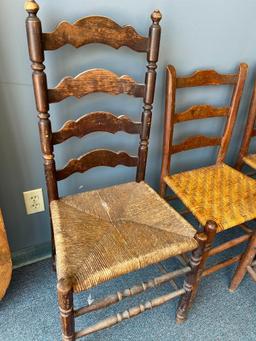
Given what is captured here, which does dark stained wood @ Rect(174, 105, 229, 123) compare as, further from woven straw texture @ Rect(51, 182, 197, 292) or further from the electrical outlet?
the electrical outlet

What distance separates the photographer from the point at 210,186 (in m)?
1.17

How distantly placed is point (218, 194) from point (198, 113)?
0.33m

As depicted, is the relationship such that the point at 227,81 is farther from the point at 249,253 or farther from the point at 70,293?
the point at 70,293

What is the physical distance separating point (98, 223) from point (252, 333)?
77 cm

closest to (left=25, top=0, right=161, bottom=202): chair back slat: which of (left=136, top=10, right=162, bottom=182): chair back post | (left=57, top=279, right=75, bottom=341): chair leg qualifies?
(left=136, top=10, right=162, bottom=182): chair back post

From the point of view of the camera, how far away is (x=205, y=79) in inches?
43.9

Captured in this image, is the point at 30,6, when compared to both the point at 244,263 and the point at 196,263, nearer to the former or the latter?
the point at 196,263

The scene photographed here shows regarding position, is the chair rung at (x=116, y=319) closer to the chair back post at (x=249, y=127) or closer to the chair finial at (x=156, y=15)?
the chair back post at (x=249, y=127)

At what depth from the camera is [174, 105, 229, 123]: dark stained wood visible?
1120mm

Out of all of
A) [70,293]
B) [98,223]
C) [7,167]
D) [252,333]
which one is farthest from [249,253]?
[7,167]

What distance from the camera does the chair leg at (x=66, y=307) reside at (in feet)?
2.39

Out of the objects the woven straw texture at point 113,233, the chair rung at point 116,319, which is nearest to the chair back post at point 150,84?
the woven straw texture at point 113,233

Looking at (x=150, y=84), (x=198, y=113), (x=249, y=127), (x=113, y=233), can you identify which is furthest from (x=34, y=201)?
(x=249, y=127)

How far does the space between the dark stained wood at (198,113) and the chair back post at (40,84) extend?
0.49 metres
